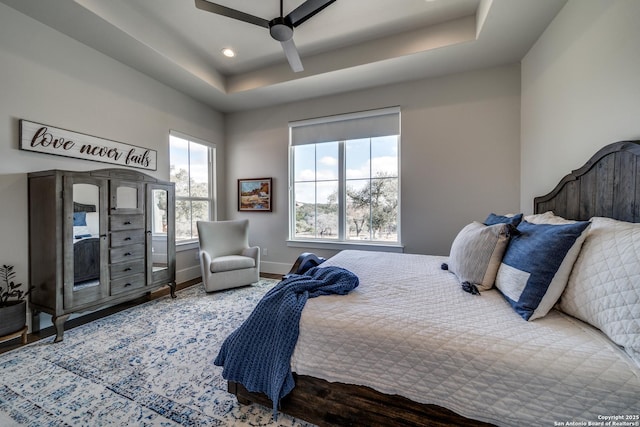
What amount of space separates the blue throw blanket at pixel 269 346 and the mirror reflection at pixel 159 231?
221 cm

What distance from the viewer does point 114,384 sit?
61.2 inches

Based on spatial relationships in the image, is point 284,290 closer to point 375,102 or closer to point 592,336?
point 592,336

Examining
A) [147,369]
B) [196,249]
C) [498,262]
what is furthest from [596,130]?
[196,249]

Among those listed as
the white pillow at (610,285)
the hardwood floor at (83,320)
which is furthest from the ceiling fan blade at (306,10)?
the hardwood floor at (83,320)

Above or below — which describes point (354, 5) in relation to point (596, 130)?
above

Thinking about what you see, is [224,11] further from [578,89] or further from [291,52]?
[578,89]

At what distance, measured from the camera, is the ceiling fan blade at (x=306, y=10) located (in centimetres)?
179

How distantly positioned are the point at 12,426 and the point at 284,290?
1569 millimetres

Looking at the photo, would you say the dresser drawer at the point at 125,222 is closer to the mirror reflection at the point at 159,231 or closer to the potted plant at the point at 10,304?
the mirror reflection at the point at 159,231

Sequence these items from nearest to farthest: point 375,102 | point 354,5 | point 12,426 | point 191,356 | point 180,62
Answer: point 12,426
point 191,356
point 354,5
point 180,62
point 375,102

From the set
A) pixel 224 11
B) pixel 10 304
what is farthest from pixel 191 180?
pixel 224 11

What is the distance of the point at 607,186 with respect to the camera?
58.2 inches

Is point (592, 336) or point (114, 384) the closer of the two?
point (592, 336)

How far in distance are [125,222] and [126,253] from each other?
0.34 metres
